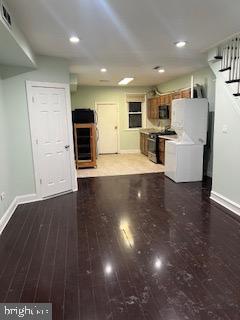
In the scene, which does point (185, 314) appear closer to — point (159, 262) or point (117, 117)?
point (159, 262)

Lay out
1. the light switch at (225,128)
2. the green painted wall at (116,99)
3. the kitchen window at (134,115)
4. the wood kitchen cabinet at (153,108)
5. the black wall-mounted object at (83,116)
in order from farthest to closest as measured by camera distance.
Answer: the kitchen window at (134,115), the green painted wall at (116,99), the wood kitchen cabinet at (153,108), the black wall-mounted object at (83,116), the light switch at (225,128)

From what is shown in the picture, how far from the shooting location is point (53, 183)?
4543 mm

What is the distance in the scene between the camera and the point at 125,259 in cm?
250

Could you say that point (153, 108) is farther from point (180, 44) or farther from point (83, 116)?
point (180, 44)

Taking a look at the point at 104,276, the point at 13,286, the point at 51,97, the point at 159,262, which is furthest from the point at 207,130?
the point at 13,286

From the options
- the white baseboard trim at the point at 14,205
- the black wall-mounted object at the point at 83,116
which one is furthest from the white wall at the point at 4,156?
the black wall-mounted object at the point at 83,116

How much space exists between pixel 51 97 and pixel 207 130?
3574mm

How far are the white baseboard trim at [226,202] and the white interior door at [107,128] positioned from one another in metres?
5.47

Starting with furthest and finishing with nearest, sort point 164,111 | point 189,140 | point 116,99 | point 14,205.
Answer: point 116,99
point 164,111
point 189,140
point 14,205

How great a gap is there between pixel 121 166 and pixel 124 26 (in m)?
4.63

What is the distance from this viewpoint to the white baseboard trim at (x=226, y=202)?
3.59 meters

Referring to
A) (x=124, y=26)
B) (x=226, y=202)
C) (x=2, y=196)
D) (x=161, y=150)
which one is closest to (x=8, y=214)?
(x=2, y=196)

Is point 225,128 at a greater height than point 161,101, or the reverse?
point 161,101

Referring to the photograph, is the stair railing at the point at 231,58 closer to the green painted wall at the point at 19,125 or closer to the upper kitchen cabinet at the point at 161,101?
the upper kitchen cabinet at the point at 161,101
